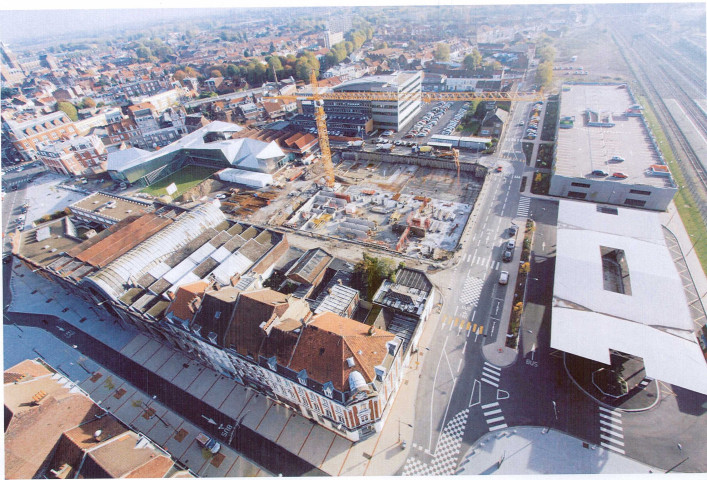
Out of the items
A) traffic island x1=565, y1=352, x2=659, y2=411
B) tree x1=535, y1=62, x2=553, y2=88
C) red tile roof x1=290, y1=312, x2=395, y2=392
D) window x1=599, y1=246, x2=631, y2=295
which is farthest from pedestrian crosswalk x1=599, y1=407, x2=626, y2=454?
tree x1=535, y1=62, x2=553, y2=88

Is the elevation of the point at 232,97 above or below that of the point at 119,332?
above

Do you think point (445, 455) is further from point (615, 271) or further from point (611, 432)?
point (615, 271)

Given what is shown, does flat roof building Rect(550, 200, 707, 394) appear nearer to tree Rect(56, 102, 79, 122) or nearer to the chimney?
the chimney

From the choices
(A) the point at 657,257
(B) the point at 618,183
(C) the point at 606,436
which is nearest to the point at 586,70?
(B) the point at 618,183

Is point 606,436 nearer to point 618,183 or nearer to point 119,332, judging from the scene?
point 618,183

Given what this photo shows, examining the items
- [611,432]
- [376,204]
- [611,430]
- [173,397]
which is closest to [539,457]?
[611,432]

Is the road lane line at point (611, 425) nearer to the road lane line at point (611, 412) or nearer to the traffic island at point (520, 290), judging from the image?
the road lane line at point (611, 412)

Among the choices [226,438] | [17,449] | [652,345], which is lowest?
[226,438]
